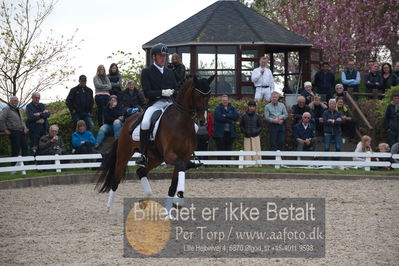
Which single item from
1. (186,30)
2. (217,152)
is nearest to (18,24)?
(186,30)

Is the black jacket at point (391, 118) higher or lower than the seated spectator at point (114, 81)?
lower

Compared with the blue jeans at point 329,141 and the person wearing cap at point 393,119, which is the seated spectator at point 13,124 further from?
the person wearing cap at point 393,119

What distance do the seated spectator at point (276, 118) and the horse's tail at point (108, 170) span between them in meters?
8.10

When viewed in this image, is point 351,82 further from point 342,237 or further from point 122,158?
point 342,237

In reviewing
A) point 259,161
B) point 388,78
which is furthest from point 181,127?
point 388,78

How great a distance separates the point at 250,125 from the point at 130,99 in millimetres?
3318

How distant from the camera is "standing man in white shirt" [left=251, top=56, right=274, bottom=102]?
2309 cm

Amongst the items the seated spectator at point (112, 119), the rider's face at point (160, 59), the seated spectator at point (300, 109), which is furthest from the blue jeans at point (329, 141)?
the rider's face at point (160, 59)

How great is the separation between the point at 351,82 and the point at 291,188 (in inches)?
Answer: 349

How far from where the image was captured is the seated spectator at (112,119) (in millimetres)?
20469

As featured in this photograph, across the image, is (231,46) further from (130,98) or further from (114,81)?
(130,98)

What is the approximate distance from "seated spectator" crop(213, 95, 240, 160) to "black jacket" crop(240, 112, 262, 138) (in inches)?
8.5

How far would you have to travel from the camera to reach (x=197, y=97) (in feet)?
40.8

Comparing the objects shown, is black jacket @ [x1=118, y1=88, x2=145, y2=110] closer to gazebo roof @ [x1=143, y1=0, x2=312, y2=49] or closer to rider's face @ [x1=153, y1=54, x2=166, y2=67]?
gazebo roof @ [x1=143, y1=0, x2=312, y2=49]
